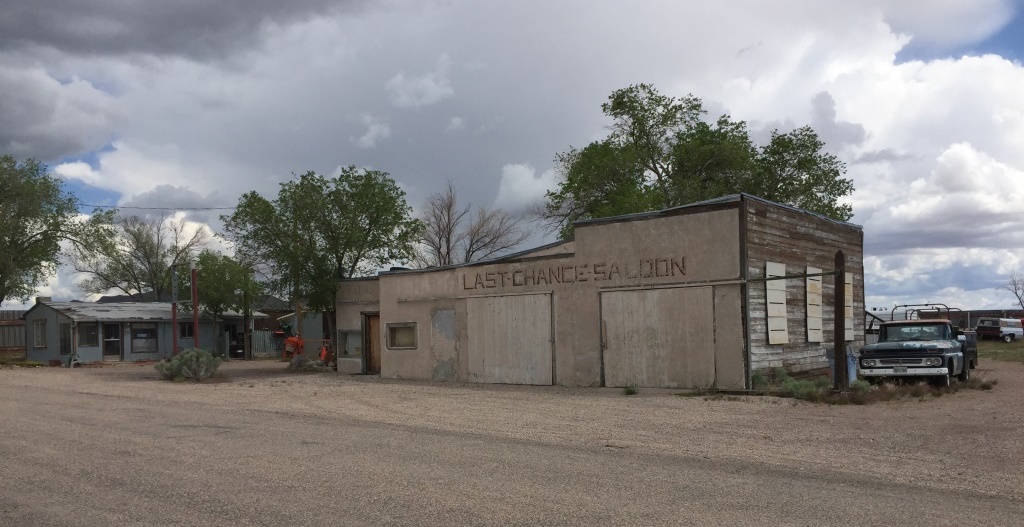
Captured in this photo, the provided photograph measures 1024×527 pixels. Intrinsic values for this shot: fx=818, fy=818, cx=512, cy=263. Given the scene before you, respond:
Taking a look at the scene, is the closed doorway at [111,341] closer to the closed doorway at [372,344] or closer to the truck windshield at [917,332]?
the closed doorway at [372,344]

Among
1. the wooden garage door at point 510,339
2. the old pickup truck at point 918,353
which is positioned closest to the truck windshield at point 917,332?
the old pickup truck at point 918,353

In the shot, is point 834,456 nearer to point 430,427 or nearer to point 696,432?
point 696,432

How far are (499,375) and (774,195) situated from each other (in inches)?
1035

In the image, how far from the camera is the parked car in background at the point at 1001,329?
167 feet

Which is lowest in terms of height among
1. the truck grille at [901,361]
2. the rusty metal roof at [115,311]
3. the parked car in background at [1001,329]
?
the parked car in background at [1001,329]

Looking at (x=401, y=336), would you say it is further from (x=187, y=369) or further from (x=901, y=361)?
(x=901, y=361)

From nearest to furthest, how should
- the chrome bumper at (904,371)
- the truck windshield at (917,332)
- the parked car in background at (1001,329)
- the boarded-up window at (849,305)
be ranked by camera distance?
the chrome bumper at (904,371), the truck windshield at (917,332), the boarded-up window at (849,305), the parked car in background at (1001,329)

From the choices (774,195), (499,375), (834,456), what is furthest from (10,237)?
(834,456)

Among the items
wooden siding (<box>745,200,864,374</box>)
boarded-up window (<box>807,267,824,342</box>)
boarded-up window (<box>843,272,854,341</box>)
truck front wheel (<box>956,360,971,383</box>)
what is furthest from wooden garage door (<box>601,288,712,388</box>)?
boarded-up window (<box>843,272,854,341</box>)

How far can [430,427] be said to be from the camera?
13.3 m

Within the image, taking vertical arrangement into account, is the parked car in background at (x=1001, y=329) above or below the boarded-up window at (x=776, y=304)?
below

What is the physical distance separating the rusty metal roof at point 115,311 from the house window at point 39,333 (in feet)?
4.13

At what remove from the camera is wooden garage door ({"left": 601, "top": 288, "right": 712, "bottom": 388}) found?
18.9 m

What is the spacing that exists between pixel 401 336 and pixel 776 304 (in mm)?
11841
